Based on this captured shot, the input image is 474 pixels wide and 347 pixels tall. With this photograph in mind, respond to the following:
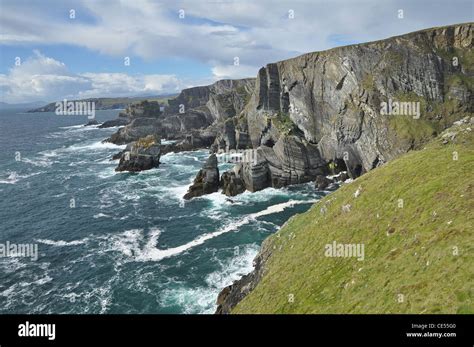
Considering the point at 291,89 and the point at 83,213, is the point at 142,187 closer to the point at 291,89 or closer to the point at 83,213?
the point at 83,213

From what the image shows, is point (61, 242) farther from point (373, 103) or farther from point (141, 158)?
point (373, 103)

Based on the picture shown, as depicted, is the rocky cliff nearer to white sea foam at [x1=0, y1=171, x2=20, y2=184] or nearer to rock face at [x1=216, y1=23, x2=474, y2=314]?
rock face at [x1=216, y1=23, x2=474, y2=314]

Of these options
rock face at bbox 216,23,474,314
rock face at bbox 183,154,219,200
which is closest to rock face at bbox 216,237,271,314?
rock face at bbox 183,154,219,200

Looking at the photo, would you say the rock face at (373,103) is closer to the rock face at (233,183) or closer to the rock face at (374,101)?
the rock face at (374,101)

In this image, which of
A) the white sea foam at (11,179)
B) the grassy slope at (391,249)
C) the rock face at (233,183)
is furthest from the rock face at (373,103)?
the white sea foam at (11,179)

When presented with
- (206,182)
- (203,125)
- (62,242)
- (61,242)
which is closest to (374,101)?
(206,182)

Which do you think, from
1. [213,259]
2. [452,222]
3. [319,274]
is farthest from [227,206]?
[452,222]
